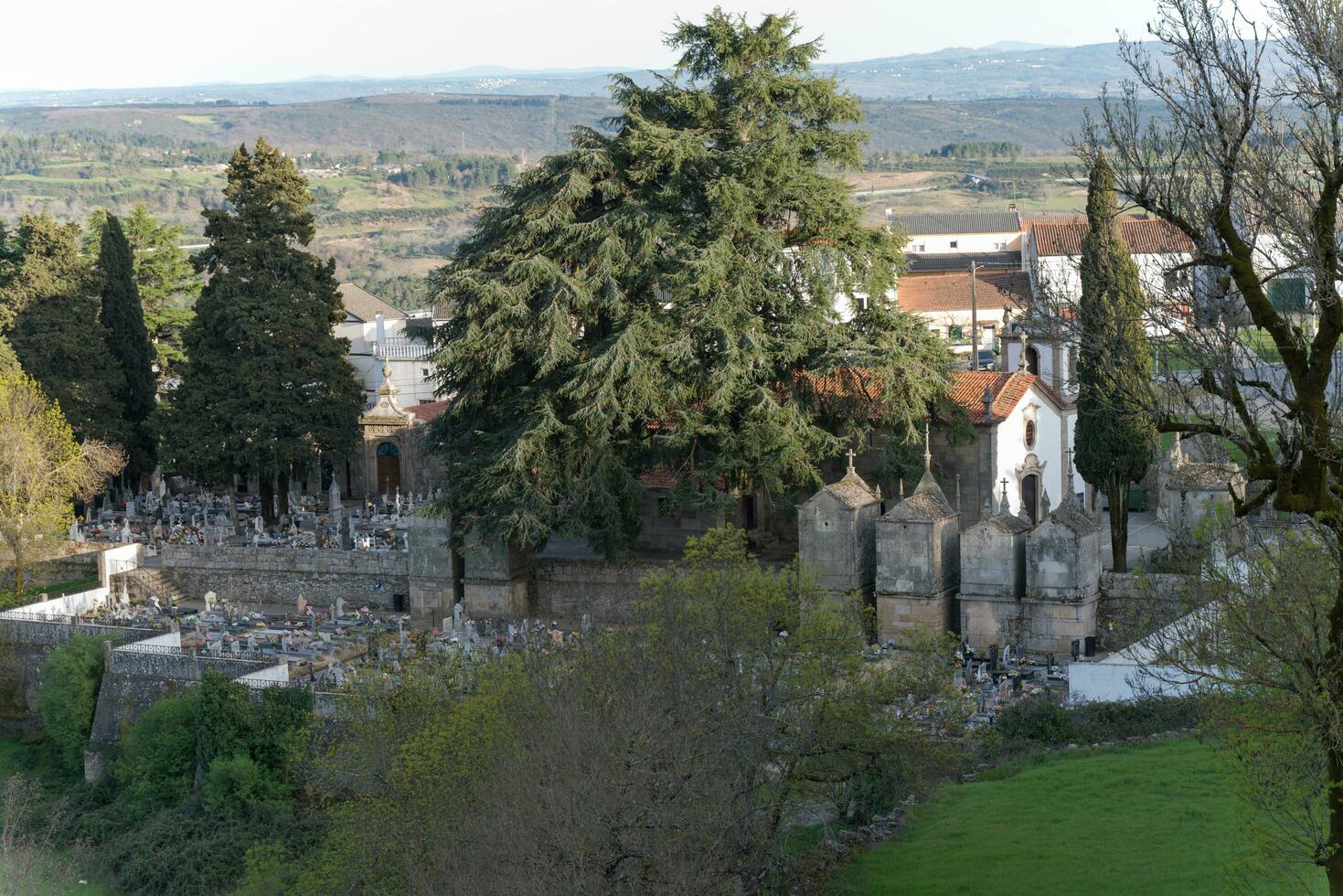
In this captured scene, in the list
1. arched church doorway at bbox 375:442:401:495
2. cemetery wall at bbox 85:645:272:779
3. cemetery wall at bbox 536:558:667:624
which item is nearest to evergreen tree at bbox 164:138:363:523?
arched church doorway at bbox 375:442:401:495

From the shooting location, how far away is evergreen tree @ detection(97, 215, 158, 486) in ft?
165

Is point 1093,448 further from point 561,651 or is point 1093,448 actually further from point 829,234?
point 561,651

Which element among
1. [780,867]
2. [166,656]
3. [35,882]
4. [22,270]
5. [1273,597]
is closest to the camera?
[1273,597]

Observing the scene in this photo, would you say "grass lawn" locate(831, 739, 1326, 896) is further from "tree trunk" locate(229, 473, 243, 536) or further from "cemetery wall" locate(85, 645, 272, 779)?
"tree trunk" locate(229, 473, 243, 536)

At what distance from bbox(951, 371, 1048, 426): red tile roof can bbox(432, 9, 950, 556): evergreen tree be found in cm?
113

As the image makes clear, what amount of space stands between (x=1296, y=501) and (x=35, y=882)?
22.9 meters

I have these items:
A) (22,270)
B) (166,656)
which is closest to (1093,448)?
(166,656)

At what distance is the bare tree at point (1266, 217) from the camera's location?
14773mm

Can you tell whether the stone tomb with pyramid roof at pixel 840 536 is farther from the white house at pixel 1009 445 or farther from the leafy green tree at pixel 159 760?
the leafy green tree at pixel 159 760

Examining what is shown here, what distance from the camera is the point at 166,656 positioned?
1407 inches

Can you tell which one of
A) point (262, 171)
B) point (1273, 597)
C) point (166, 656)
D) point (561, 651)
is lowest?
point (166, 656)

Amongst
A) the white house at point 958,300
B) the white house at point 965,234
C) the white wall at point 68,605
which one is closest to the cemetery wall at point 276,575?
the white wall at point 68,605

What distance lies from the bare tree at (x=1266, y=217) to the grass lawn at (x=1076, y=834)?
284 inches

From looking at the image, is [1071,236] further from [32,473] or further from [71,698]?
[71,698]
